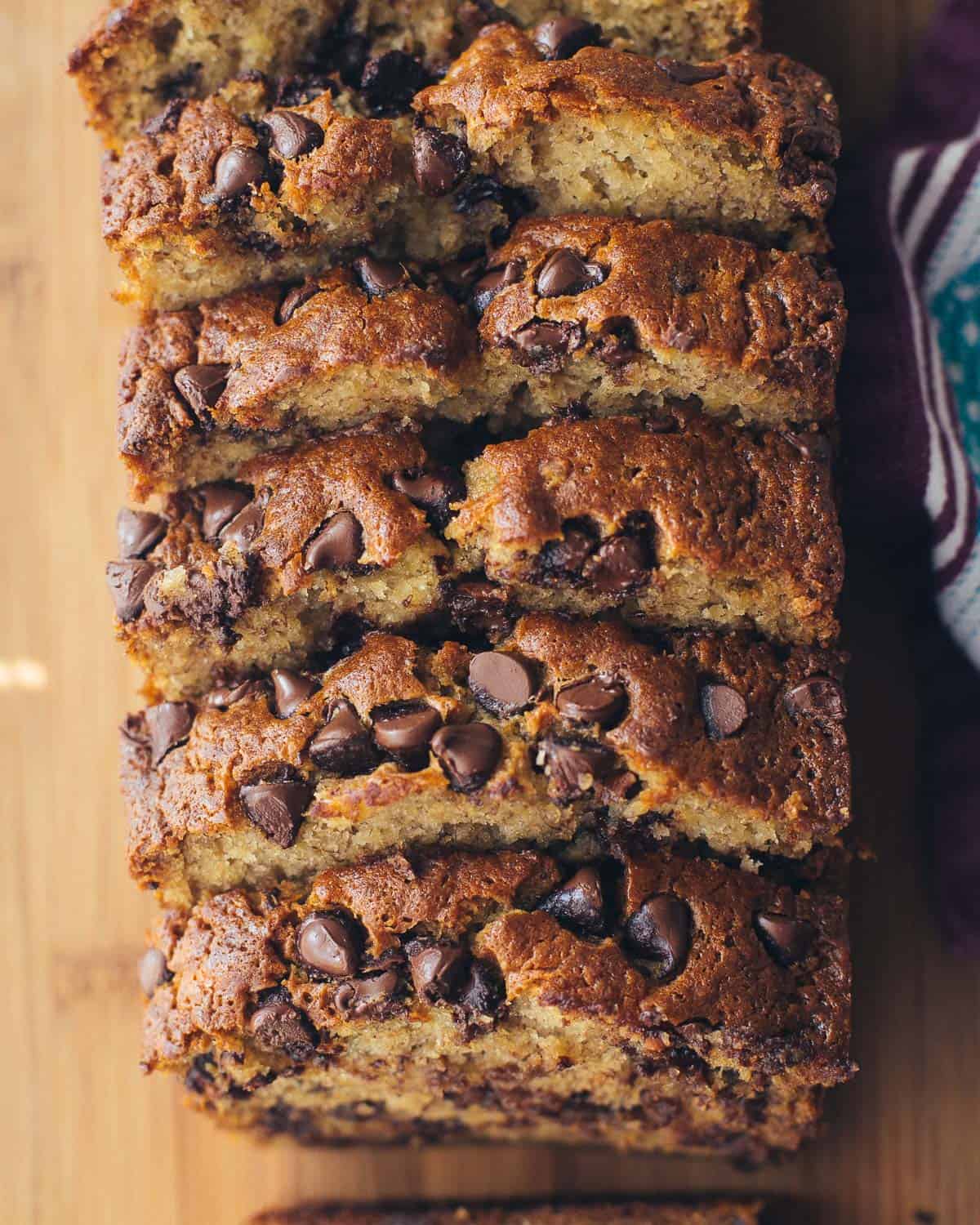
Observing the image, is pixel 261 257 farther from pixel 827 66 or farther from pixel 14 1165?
pixel 14 1165

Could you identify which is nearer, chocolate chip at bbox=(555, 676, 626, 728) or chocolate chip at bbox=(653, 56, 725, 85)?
chocolate chip at bbox=(555, 676, 626, 728)

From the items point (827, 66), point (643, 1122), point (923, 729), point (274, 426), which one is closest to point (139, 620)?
point (274, 426)

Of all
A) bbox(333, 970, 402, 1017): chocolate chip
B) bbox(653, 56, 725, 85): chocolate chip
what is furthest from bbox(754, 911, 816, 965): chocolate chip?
bbox(653, 56, 725, 85): chocolate chip

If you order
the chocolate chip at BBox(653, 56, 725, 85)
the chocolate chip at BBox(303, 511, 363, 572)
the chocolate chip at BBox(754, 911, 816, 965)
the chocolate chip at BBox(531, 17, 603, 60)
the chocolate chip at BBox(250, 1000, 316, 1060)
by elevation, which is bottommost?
the chocolate chip at BBox(250, 1000, 316, 1060)

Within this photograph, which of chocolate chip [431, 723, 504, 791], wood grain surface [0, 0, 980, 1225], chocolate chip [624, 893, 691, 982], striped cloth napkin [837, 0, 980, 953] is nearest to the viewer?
chocolate chip [431, 723, 504, 791]

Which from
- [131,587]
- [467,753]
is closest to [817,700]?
[467,753]

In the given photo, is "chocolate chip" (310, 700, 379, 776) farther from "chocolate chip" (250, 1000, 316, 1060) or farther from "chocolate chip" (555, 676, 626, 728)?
"chocolate chip" (250, 1000, 316, 1060)

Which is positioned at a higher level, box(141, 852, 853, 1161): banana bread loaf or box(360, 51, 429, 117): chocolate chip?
box(360, 51, 429, 117): chocolate chip
